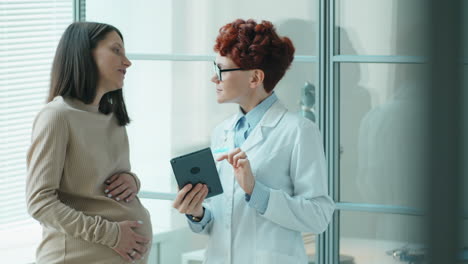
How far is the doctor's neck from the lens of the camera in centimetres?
228

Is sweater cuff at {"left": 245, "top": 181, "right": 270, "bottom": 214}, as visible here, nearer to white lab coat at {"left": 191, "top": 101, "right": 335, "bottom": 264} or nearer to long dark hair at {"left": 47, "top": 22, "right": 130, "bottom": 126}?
white lab coat at {"left": 191, "top": 101, "right": 335, "bottom": 264}

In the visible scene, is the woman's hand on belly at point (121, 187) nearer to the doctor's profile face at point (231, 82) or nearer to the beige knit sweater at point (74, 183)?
the beige knit sweater at point (74, 183)

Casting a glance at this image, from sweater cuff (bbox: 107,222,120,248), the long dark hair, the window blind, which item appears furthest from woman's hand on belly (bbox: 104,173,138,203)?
the window blind

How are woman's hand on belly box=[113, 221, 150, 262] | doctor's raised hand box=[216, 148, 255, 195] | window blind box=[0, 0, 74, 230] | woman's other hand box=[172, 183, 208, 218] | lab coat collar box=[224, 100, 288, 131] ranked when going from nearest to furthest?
1. doctor's raised hand box=[216, 148, 255, 195]
2. woman's other hand box=[172, 183, 208, 218]
3. lab coat collar box=[224, 100, 288, 131]
4. woman's hand on belly box=[113, 221, 150, 262]
5. window blind box=[0, 0, 74, 230]

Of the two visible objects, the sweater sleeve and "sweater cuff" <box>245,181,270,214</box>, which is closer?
"sweater cuff" <box>245,181,270,214</box>

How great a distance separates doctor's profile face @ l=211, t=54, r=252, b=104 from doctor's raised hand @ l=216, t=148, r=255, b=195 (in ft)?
0.86

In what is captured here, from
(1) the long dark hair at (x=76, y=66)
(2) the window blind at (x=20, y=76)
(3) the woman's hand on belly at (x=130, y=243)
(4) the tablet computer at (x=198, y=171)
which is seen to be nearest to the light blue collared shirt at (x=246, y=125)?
(4) the tablet computer at (x=198, y=171)

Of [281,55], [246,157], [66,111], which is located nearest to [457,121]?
[246,157]

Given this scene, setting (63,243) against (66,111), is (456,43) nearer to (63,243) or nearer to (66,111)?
(66,111)

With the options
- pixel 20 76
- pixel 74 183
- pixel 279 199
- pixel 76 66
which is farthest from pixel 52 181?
pixel 20 76

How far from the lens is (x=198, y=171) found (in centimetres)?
219

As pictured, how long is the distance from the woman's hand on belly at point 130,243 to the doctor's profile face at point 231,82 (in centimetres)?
57

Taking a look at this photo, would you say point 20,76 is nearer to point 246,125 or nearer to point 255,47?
point 246,125

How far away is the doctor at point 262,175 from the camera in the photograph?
2113 mm
